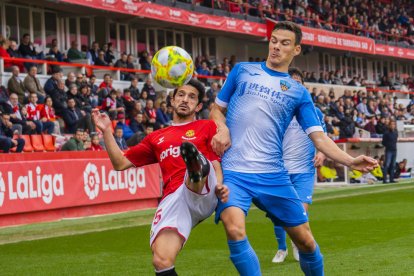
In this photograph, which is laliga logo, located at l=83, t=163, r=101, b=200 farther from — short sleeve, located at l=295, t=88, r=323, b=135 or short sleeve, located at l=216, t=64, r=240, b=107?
short sleeve, located at l=295, t=88, r=323, b=135

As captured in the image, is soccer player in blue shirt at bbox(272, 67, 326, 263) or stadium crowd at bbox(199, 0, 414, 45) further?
stadium crowd at bbox(199, 0, 414, 45)

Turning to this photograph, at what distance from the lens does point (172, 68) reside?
8008 millimetres

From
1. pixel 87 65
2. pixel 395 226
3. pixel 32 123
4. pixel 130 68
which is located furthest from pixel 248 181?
pixel 130 68

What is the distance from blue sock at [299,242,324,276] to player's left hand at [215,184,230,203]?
3.45 feet

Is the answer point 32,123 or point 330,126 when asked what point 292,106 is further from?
point 330,126

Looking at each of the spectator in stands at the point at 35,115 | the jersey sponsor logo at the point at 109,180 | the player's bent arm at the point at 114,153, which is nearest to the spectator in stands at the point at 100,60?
the spectator in stands at the point at 35,115

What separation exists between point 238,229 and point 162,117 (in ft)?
64.1

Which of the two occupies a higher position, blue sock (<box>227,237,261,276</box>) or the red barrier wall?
A: blue sock (<box>227,237,261,276</box>)

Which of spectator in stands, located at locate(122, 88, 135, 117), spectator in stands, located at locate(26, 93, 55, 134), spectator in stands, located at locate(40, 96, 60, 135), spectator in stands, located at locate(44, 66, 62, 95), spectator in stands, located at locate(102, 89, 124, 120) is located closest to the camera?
spectator in stands, located at locate(26, 93, 55, 134)

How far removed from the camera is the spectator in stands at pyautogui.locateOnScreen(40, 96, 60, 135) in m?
22.5

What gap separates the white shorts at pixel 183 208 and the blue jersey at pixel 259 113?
1.38 feet

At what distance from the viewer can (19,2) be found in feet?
106

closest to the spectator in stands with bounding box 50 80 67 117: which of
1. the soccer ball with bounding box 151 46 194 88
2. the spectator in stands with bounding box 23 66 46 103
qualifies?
the spectator in stands with bounding box 23 66 46 103

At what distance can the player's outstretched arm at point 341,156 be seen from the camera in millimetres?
6633
